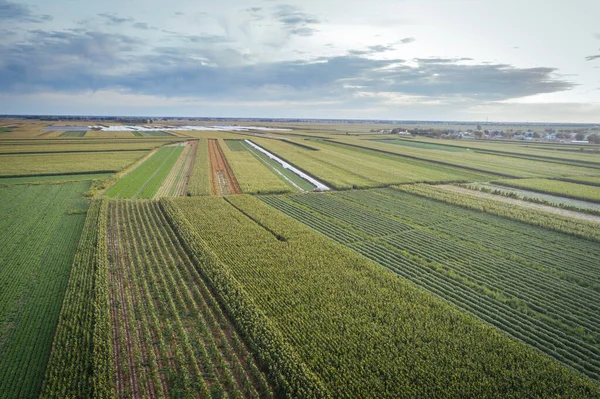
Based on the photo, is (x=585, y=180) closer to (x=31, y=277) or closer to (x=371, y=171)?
(x=371, y=171)

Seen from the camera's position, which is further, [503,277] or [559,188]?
[559,188]

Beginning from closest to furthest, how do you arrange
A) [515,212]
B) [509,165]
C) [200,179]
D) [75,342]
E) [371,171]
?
[75,342]
[515,212]
[200,179]
[371,171]
[509,165]

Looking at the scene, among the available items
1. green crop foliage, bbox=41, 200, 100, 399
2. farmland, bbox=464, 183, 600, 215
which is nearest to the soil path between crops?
farmland, bbox=464, 183, 600, 215

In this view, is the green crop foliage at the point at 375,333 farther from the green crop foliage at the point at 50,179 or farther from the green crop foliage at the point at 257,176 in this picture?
the green crop foliage at the point at 50,179

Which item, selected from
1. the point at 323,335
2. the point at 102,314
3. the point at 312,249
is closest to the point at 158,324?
the point at 102,314

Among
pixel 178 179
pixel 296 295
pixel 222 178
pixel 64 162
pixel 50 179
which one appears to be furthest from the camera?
pixel 64 162

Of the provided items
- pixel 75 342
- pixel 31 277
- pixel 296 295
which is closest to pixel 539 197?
pixel 296 295

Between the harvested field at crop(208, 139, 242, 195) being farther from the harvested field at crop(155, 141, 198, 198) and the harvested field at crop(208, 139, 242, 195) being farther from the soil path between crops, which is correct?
the soil path between crops
